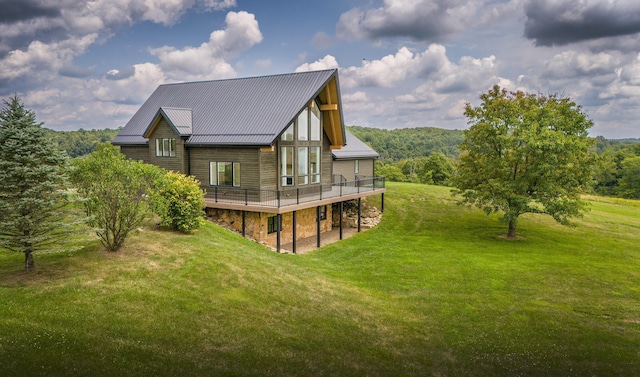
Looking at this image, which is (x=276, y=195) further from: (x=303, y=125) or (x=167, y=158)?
(x=167, y=158)

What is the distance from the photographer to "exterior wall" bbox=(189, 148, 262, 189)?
21.5 m

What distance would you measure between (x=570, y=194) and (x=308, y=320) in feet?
59.7

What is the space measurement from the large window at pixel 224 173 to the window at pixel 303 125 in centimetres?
369

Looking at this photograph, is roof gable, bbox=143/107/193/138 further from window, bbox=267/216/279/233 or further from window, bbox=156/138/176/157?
window, bbox=267/216/279/233

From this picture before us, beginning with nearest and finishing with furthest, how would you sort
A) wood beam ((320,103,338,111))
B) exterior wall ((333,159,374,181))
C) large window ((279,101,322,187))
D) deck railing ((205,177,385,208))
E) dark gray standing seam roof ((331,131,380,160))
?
1. deck railing ((205,177,385,208))
2. large window ((279,101,322,187))
3. wood beam ((320,103,338,111))
4. dark gray standing seam roof ((331,131,380,160))
5. exterior wall ((333,159,374,181))

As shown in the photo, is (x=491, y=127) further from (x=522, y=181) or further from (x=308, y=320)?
(x=308, y=320)

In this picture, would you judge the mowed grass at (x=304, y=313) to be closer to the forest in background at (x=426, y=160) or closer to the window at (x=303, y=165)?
the forest in background at (x=426, y=160)

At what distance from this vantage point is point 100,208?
13.2 meters

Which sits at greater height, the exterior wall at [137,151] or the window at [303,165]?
the exterior wall at [137,151]

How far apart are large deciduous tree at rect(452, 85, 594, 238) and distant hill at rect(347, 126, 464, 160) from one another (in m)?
73.3

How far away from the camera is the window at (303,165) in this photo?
23406 mm

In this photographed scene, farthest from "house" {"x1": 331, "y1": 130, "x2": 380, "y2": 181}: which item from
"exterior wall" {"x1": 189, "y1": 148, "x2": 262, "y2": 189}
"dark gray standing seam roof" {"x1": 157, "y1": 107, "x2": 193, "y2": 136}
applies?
"dark gray standing seam roof" {"x1": 157, "y1": 107, "x2": 193, "y2": 136}

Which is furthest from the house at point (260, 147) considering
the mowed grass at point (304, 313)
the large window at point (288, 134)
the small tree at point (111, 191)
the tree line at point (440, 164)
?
the tree line at point (440, 164)

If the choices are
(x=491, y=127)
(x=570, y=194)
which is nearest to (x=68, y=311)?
(x=491, y=127)
